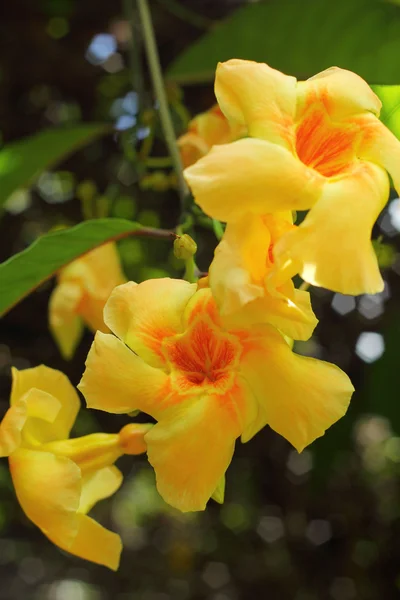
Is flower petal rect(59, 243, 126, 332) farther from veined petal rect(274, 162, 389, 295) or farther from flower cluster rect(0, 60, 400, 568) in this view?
veined petal rect(274, 162, 389, 295)

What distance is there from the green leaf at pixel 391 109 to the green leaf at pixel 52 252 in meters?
0.22

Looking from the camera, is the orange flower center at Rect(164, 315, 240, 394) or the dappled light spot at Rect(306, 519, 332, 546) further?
the dappled light spot at Rect(306, 519, 332, 546)

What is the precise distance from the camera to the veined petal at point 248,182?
0.52 m

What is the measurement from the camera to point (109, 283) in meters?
1.12

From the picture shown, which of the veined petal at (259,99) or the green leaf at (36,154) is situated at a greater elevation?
the veined petal at (259,99)

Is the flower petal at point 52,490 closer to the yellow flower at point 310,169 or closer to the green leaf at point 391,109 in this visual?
the yellow flower at point 310,169

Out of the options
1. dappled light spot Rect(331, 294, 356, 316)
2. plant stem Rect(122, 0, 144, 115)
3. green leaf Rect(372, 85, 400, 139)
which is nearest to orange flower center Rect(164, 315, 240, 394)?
green leaf Rect(372, 85, 400, 139)

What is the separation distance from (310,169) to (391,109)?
0.18 m

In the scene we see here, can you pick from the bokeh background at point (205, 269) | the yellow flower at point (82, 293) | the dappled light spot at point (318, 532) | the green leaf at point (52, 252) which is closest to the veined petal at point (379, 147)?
the green leaf at point (52, 252)

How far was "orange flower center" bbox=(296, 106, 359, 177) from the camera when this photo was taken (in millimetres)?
614

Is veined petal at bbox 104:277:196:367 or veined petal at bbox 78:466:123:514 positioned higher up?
veined petal at bbox 104:277:196:367

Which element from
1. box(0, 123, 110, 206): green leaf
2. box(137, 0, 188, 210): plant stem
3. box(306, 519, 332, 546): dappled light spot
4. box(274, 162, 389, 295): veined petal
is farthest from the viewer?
box(306, 519, 332, 546): dappled light spot

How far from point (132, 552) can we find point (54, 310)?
124 cm

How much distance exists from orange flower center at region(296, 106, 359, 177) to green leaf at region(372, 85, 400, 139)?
0.29ft
